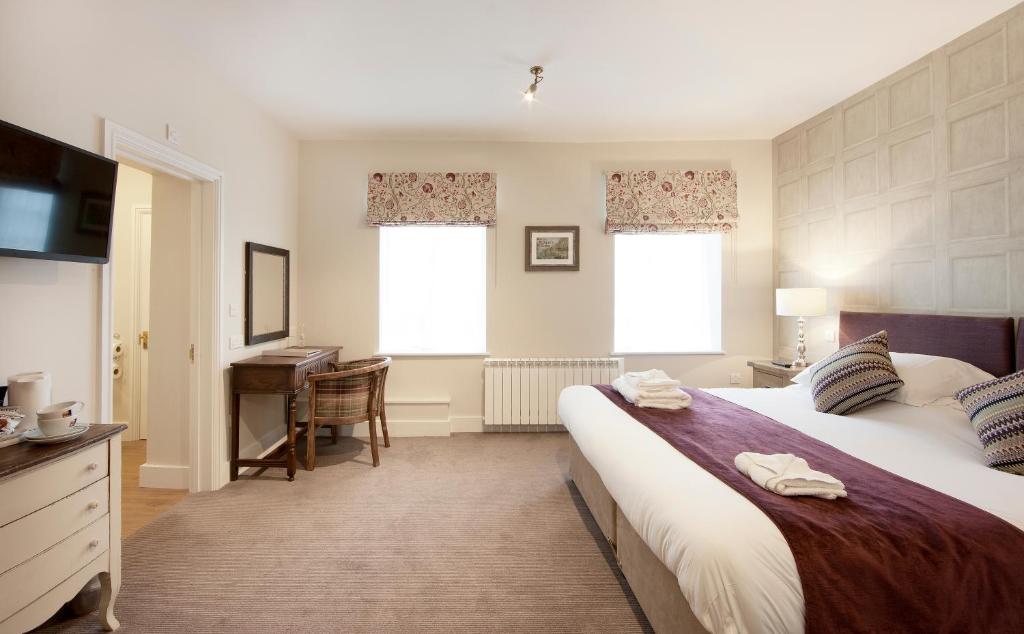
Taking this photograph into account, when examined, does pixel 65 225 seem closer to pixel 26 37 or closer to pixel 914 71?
pixel 26 37

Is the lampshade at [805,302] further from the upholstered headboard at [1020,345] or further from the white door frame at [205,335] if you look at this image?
the white door frame at [205,335]

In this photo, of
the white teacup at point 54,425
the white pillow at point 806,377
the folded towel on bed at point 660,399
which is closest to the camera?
the white teacup at point 54,425

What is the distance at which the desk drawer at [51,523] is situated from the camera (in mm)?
1268

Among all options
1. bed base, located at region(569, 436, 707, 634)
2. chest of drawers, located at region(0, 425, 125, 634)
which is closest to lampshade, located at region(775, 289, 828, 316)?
bed base, located at region(569, 436, 707, 634)

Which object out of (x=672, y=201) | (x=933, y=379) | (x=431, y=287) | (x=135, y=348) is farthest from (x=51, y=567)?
(x=672, y=201)

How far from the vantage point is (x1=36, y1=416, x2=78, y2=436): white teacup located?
1467 mm

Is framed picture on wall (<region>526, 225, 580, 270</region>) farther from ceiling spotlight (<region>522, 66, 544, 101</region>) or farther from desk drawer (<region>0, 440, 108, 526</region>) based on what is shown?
desk drawer (<region>0, 440, 108, 526</region>)

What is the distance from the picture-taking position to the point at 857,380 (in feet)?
7.71

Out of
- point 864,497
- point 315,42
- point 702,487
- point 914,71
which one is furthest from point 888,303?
point 315,42

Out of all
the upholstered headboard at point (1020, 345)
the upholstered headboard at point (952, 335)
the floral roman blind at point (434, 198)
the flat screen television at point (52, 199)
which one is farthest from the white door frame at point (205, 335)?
the upholstered headboard at point (1020, 345)

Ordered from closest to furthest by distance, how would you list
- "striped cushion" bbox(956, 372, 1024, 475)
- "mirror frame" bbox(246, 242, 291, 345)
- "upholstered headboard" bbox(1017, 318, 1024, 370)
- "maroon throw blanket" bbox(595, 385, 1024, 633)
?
1. "maroon throw blanket" bbox(595, 385, 1024, 633)
2. "striped cushion" bbox(956, 372, 1024, 475)
3. "upholstered headboard" bbox(1017, 318, 1024, 370)
4. "mirror frame" bbox(246, 242, 291, 345)

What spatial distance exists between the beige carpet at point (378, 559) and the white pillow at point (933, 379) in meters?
1.93

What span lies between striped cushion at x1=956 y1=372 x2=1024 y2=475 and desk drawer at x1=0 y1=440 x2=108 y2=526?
3.46 metres

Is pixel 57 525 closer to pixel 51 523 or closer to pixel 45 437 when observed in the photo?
pixel 51 523
